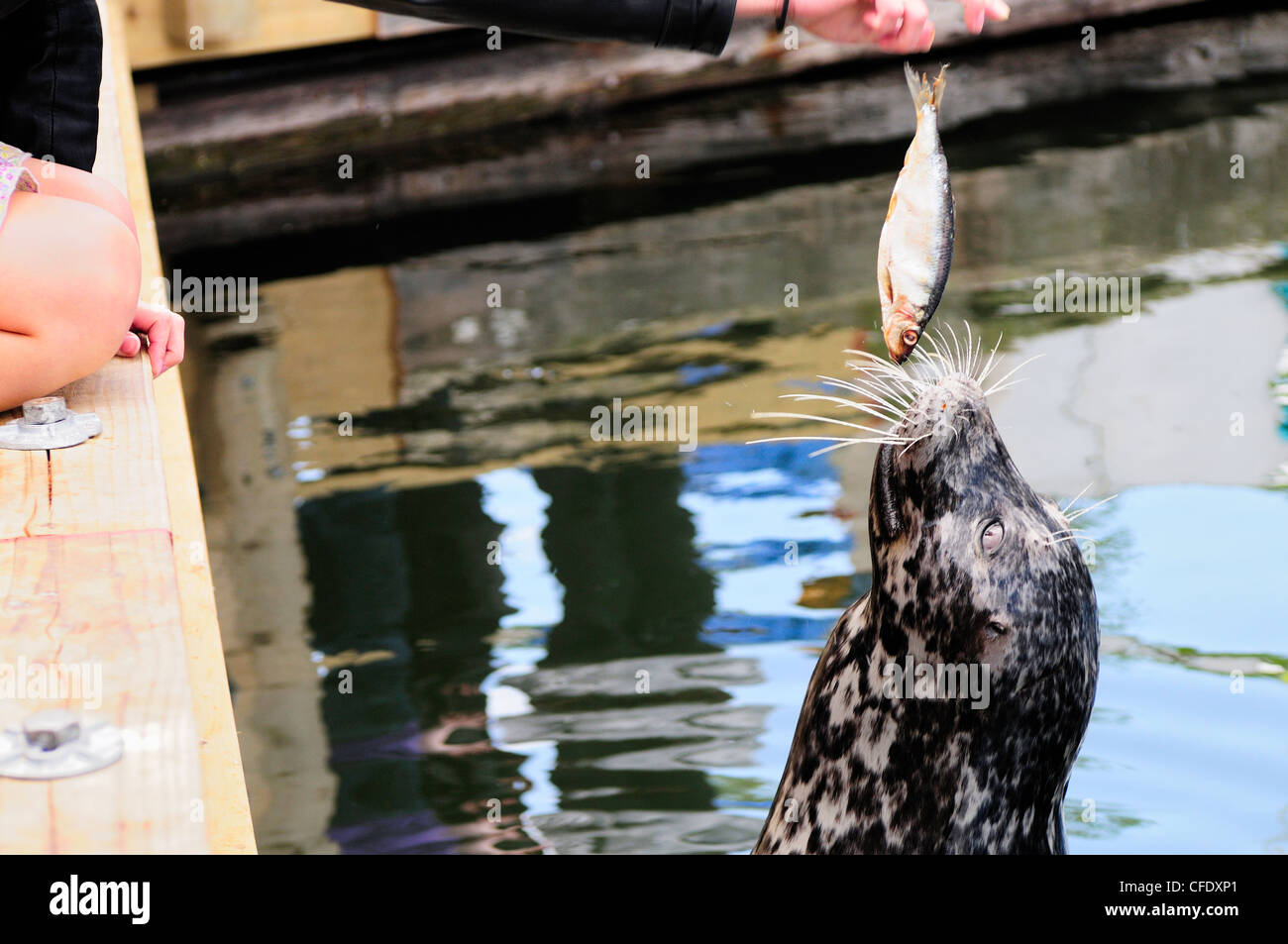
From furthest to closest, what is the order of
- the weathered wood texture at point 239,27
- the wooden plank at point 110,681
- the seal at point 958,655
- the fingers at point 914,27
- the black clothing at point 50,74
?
the weathered wood texture at point 239,27 → the black clothing at point 50,74 → the seal at point 958,655 → the fingers at point 914,27 → the wooden plank at point 110,681

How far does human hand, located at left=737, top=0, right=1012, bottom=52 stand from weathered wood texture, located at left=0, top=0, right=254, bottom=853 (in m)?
1.11

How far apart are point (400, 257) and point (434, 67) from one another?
85.6 inches

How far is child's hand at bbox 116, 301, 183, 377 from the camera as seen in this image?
2801mm

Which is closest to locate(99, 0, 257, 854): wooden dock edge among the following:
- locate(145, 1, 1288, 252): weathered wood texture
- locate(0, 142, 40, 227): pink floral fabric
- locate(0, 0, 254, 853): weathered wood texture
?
locate(0, 0, 254, 853): weathered wood texture

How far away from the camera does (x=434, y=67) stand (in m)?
9.45

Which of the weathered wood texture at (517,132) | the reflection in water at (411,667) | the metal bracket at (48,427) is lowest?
the reflection in water at (411,667)

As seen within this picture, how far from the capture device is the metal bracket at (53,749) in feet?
5.46

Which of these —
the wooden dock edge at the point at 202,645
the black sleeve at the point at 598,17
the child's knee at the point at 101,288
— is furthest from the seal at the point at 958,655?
the child's knee at the point at 101,288

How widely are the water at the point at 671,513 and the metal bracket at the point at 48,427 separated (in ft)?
5.00

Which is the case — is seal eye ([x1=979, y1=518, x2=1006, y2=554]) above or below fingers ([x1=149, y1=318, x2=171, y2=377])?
below

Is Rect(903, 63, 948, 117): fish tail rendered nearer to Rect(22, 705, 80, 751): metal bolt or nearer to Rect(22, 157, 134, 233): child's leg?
Rect(22, 705, 80, 751): metal bolt

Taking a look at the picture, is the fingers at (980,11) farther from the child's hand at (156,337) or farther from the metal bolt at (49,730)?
the child's hand at (156,337)
